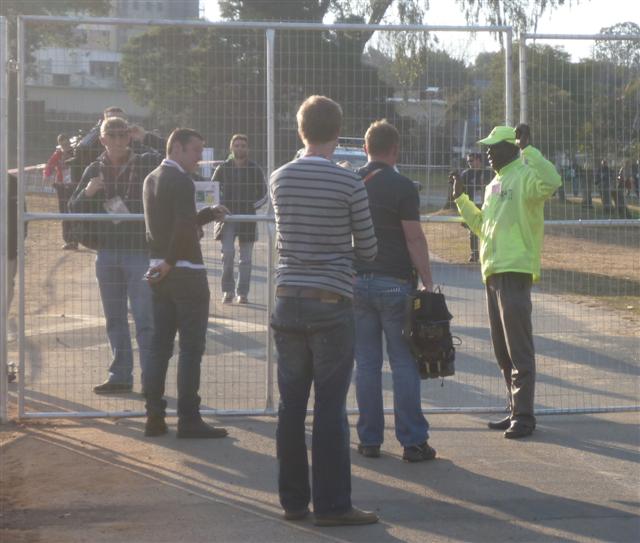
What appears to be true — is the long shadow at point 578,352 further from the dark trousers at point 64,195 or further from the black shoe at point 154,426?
the dark trousers at point 64,195

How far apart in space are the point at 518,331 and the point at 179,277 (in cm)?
224

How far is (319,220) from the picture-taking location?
5613 mm

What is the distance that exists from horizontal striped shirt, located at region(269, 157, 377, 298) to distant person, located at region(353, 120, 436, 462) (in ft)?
3.65

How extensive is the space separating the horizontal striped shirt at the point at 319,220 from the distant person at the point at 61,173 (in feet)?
8.64

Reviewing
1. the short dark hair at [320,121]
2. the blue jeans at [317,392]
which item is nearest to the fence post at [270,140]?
the short dark hair at [320,121]

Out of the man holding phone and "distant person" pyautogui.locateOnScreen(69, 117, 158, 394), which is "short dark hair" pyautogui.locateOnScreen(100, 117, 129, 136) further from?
the man holding phone

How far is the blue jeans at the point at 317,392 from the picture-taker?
5.61 meters

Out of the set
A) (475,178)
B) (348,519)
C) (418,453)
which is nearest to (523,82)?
(475,178)

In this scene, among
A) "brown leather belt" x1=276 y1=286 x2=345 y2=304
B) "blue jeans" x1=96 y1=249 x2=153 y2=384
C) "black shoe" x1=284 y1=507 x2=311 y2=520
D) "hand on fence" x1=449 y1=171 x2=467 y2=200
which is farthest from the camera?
"blue jeans" x1=96 y1=249 x2=153 y2=384

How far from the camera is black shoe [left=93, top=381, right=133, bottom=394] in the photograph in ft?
27.9

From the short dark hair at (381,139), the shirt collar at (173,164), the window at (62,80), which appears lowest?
the shirt collar at (173,164)

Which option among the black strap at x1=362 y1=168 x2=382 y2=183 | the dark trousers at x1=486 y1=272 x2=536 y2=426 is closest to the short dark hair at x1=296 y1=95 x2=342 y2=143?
the black strap at x1=362 y1=168 x2=382 y2=183

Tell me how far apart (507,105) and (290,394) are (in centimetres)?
325

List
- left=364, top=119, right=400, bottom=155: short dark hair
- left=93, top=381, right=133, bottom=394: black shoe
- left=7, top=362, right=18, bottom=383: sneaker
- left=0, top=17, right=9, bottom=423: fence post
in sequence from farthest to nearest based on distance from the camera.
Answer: left=7, top=362, right=18, bottom=383: sneaker, left=93, top=381, right=133, bottom=394: black shoe, left=0, top=17, right=9, bottom=423: fence post, left=364, top=119, right=400, bottom=155: short dark hair
